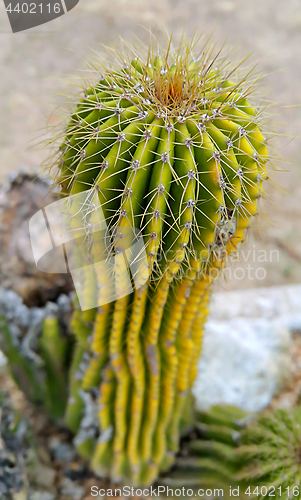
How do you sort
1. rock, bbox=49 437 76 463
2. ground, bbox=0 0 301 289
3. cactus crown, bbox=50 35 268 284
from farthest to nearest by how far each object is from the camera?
ground, bbox=0 0 301 289 < rock, bbox=49 437 76 463 < cactus crown, bbox=50 35 268 284

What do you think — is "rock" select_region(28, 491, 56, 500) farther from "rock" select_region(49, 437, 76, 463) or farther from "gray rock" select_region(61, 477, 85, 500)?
"rock" select_region(49, 437, 76, 463)

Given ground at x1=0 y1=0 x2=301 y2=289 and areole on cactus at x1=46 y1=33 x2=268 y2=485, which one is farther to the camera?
ground at x1=0 y1=0 x2=301 y2=289

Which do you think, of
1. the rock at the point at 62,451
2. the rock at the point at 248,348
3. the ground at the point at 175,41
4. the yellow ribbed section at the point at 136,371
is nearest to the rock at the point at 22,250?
the rock at the point at 62,451

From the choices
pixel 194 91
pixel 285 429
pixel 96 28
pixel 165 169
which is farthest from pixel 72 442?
pixel 96 28
